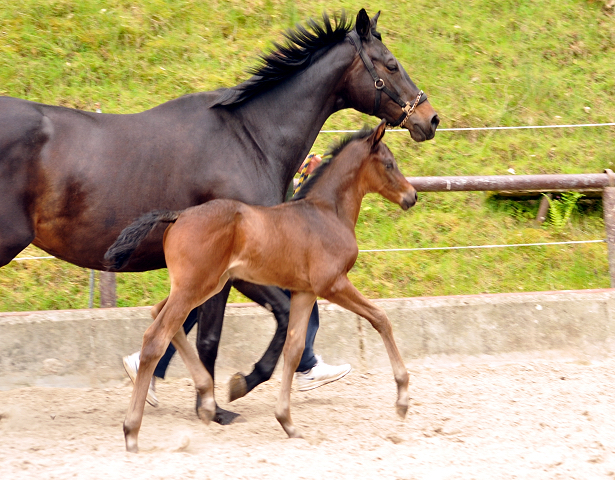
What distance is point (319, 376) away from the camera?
13.6ft

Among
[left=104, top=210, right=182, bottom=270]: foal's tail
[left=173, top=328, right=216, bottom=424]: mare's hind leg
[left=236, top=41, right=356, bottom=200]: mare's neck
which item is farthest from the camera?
[left=236, top=41, right=356, bottom=200]: mare's neck

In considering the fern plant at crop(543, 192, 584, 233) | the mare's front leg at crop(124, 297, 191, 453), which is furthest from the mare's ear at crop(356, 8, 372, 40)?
the fern plant at crop(543, 192, 584, 233)

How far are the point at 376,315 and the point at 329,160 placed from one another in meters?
0.88

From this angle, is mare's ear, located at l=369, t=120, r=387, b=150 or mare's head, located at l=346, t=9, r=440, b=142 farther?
mare's head, located at l=346, t=9, r=440, b=142

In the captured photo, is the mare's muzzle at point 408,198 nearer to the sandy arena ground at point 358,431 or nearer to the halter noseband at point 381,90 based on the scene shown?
the halter noseband at point 381,90

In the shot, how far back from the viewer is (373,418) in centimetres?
380

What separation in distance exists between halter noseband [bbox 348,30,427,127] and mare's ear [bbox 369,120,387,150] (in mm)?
382

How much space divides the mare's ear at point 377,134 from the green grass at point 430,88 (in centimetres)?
208

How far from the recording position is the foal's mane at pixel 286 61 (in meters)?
3.88

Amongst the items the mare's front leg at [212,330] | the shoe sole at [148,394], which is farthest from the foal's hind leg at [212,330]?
the shoe sole at [148,394]

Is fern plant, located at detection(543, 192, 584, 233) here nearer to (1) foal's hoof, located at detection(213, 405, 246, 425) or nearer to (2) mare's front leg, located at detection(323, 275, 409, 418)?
(2) mare's front leg, located at detection(323, 275, 409, 418)

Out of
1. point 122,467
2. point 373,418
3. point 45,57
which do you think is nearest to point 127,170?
point 122,467

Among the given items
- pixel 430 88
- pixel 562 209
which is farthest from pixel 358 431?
pixel 430 88

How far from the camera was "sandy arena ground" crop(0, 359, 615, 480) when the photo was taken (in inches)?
116
